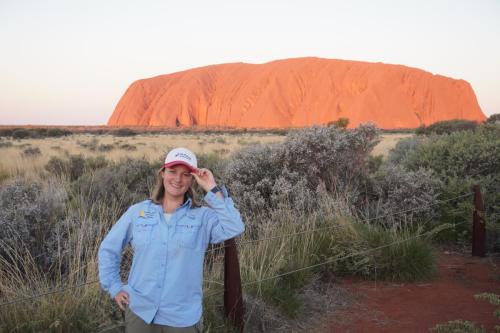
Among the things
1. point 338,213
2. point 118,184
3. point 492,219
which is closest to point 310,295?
point 338,213

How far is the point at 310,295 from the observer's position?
184 inches

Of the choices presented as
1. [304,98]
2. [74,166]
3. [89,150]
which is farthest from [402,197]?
[304,98]

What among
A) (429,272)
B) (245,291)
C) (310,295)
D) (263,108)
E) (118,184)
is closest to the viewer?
(245,291)

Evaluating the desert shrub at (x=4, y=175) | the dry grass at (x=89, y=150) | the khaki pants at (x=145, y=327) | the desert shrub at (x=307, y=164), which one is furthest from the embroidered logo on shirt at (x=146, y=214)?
the desert shrub at (x=4, y=175)

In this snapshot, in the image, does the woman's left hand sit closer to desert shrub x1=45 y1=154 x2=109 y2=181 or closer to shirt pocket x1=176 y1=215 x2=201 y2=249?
shirt pocket x1=176 y1=215 x2=201 y2=249

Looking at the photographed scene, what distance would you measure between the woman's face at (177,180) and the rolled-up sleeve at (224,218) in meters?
0.18

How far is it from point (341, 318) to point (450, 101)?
94912 millimetres

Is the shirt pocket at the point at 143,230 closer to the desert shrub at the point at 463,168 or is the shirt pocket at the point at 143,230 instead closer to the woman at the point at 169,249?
the woman at the point at 169,249

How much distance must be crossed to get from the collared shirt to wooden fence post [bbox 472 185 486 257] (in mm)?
4874

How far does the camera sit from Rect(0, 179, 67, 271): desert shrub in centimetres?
461

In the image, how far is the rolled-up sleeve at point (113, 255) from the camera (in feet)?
8.08

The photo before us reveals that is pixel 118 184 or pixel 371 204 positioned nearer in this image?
pixel 371 204

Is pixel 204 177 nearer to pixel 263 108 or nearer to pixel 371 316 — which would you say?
Result: pixel 371 316

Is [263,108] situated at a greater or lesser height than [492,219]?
greater
